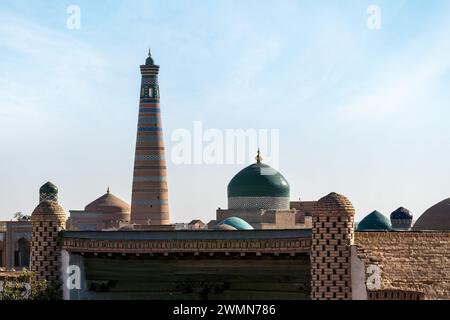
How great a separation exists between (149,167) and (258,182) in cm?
1013

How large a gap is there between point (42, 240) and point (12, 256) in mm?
34336

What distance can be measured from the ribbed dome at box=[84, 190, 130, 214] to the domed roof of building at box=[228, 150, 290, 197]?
19615 mm

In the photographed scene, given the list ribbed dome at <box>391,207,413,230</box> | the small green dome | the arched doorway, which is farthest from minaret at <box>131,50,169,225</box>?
ribbed dome at <box>391,207,413,230</box>

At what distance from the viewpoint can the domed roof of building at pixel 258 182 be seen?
5988 cm

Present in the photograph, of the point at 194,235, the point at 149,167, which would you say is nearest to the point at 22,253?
the point at 149,167

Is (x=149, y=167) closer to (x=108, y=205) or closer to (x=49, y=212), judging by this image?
(x=108, y=205)

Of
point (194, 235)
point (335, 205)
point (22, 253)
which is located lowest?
point (194, 235)

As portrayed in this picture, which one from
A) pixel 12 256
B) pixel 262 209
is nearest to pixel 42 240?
pixel 262 209

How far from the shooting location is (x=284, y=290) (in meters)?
30.6

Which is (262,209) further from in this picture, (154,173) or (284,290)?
(284,290)

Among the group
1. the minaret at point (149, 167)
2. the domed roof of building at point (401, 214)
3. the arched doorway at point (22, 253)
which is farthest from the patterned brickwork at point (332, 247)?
the arched doorway at point (22, 253)

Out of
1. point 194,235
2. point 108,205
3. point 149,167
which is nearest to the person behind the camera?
point 194,235

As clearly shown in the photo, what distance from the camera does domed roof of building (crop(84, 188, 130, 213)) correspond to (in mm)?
78188

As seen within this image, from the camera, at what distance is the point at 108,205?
78.3m
